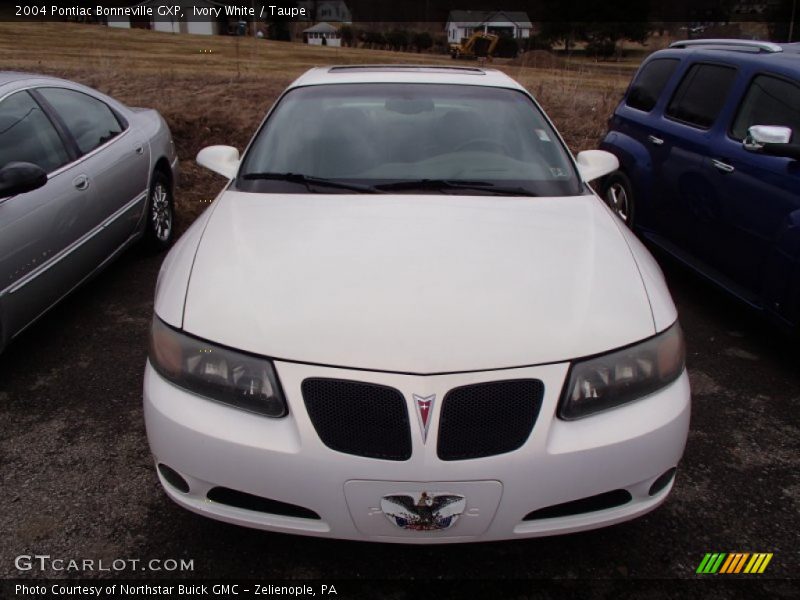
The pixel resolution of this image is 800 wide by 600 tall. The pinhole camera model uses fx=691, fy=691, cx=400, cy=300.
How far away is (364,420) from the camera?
1.93m

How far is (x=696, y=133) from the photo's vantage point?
4.66 metres

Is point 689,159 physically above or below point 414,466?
above

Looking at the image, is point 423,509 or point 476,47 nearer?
point 423,509

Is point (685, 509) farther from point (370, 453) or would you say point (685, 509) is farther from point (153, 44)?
point (153, 44)

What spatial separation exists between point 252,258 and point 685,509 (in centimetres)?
190

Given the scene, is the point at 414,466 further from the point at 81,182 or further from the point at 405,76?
the point at 81,182

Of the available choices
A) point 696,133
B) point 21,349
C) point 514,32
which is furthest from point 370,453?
point 514,32

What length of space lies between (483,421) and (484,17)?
84086 millimetres

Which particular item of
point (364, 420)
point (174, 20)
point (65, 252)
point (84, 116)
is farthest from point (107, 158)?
point (174, 20)

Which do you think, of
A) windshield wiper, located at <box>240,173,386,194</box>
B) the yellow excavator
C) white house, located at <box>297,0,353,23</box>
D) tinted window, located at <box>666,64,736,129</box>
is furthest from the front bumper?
white house, located at <box>297,0,353,23</box>

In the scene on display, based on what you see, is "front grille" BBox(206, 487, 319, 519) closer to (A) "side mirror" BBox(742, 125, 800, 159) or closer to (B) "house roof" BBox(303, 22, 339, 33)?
(A) "side mirror" BBox(742, 125, 800, 159)

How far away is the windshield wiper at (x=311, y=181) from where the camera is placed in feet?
9.80

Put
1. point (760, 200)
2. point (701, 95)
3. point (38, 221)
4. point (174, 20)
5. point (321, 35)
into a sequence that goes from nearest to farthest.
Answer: point (38, 221) → point (760, 200) → point (701, 95) → point (174, 20) → point (321, 35)

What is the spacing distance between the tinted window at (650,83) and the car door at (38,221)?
13.6ft
